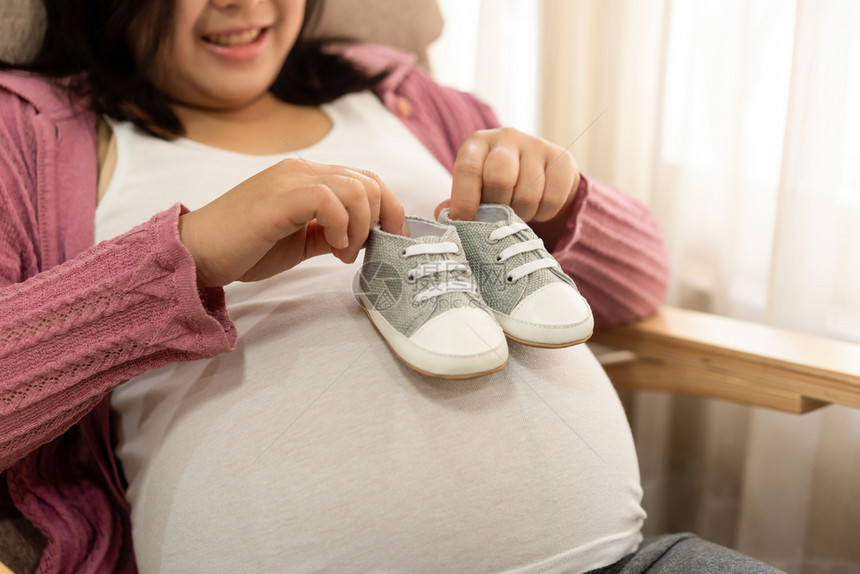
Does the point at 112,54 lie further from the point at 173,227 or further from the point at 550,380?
the point at 550,380

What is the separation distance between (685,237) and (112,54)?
74cm

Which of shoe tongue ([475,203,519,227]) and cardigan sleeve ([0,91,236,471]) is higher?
shoe tongue ([475,203,519,227])

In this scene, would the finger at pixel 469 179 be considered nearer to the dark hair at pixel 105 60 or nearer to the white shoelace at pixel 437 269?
the white shoelace at pixel 437 269

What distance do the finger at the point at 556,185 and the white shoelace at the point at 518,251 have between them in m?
0.05

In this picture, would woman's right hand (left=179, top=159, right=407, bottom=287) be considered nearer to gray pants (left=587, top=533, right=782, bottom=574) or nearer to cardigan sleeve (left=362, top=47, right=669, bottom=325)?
cardigan sleeve (left=362, top=47, right=669, bottom=325)

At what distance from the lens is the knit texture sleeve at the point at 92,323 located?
1.74 ft

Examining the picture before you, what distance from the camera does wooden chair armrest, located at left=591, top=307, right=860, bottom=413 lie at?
72 cm

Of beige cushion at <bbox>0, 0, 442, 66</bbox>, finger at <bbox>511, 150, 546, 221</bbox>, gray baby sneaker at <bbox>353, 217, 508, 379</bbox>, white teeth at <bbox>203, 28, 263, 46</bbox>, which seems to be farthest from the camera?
beige cushion at <bbox>0, 0, 442, 66</bbox>

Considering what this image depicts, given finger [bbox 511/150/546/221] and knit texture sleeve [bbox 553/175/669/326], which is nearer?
finger [bbox 511/150/546/221]

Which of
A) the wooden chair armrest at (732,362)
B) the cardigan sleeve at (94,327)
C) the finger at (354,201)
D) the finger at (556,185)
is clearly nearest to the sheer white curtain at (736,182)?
the wooden chair armrest at (732,362)

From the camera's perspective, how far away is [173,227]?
21.0 inches

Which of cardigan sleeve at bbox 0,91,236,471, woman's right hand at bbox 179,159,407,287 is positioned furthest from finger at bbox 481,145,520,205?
cardigan sleeve at bbox 0,91,236,471

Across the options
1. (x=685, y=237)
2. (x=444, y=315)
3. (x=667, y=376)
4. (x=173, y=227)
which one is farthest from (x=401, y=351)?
(x=685, y=237)

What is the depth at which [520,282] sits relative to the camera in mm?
580
